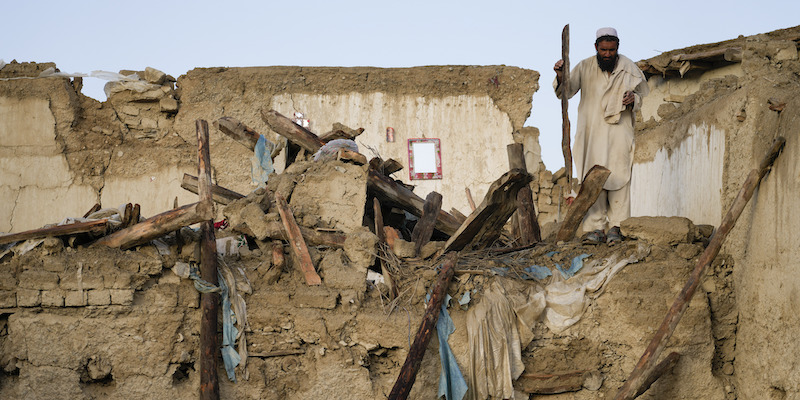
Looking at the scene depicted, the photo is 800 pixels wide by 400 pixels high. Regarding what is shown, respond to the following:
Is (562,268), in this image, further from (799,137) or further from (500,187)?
(799,137)

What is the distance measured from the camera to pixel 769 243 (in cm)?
571

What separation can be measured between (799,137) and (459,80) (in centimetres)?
882

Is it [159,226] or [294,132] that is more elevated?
[294,132]

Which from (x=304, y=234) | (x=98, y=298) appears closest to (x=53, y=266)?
(x=98, y=298)

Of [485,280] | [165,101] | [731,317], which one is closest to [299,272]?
[485,280]

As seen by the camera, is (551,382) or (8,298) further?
(551,382)

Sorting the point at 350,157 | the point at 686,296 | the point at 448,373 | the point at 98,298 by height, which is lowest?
the point at 448,373

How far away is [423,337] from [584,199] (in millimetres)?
2003

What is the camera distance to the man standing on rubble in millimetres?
7145

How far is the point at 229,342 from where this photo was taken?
5.77 metres

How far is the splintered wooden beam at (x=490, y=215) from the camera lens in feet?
21.6

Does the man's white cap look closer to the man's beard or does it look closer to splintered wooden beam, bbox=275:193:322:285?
the man's beard

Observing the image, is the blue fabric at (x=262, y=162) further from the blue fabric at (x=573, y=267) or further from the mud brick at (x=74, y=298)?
the blue fabric at (x=573, y=267)

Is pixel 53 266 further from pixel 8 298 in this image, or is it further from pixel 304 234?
pixel 304 234
